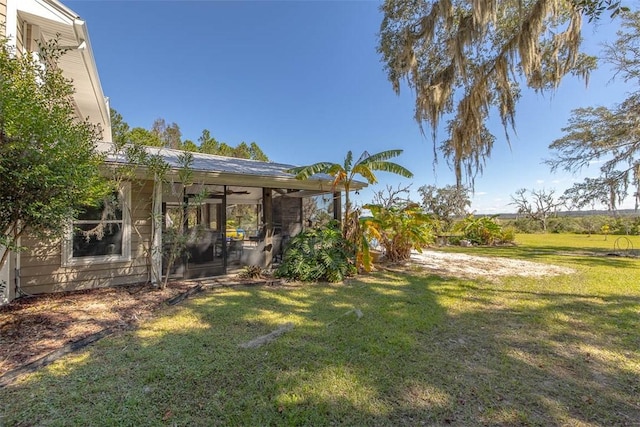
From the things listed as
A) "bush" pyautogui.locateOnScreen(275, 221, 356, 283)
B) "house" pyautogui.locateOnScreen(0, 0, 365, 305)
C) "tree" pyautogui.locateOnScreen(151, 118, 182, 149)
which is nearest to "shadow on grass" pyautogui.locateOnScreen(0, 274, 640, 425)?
"bush" pyautogui.locateOnScreen(275, 221, 356, 283)

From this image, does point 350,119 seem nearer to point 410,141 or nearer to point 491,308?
point 410,141

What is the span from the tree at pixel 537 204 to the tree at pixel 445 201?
12.8 m

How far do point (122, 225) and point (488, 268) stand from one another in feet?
33.2

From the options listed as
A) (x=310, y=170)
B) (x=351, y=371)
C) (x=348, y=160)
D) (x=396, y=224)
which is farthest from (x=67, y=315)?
(x=396, y=224)

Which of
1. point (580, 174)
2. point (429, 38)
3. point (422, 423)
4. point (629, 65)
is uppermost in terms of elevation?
point (629, 65)

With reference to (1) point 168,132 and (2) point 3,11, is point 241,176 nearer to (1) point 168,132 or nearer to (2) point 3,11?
(2) point 3,11

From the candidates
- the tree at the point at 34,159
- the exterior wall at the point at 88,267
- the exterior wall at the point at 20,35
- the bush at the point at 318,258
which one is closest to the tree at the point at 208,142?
the exterior wall at the point at 88,267

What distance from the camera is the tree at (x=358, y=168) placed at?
760cm

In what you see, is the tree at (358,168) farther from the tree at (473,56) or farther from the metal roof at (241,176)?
the tree at (473,56)

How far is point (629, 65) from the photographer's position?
36.1 ft

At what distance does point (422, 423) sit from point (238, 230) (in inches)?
325

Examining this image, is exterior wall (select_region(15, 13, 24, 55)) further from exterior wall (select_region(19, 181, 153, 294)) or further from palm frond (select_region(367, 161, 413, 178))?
palm frond (select_region(367, 161, 413, 178))

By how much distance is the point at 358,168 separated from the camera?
305 inches

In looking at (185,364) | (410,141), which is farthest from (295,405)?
(410,141)
